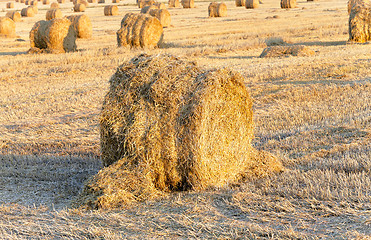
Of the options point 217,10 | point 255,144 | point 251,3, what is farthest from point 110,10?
point 255,144

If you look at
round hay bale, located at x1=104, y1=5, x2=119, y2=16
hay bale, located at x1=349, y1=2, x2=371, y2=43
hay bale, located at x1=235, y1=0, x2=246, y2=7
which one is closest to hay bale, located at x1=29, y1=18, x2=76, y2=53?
hay bale, located at x1=349, y1=2, x2=371, y2=43

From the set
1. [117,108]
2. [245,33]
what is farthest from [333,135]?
[245,33]

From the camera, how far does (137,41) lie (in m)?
20.5

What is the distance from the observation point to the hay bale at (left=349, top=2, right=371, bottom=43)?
1947 cm

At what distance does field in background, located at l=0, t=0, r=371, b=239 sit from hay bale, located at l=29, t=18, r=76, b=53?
4457 millimetres

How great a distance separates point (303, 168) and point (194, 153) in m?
1.58

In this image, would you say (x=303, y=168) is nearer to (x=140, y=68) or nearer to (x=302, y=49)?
(x=140, y=68)

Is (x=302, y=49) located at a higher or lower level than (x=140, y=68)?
lower

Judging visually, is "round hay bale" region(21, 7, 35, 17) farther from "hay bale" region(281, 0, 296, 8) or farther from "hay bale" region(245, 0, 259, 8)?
"hay bale" region(281, 0, 296, 8)

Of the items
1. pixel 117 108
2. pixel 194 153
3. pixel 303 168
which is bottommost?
pixel 303 168

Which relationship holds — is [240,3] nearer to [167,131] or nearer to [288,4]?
[288,4]

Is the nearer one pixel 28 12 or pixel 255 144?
pixel 255 144

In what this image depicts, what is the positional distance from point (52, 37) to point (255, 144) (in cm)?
1533

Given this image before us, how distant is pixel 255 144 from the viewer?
7.55m
